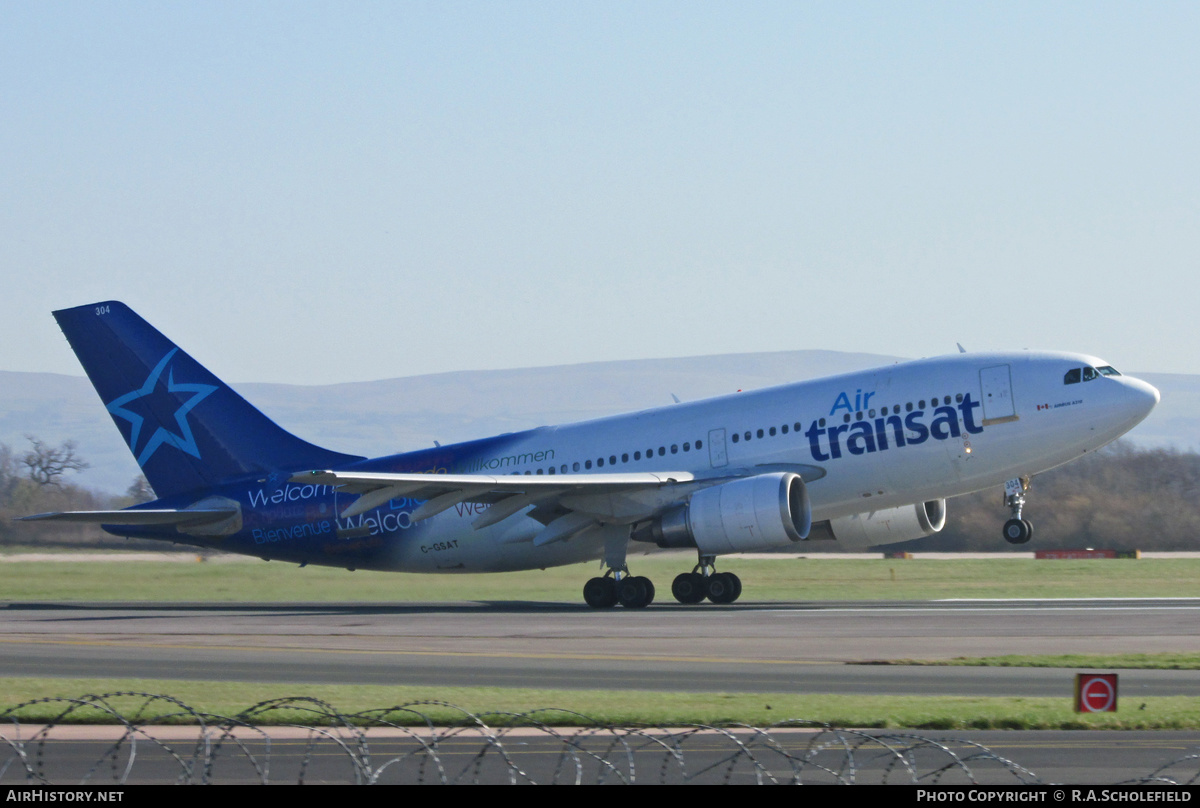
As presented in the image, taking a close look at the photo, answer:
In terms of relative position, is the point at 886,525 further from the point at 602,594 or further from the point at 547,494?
the point at 547,494

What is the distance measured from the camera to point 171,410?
40.9m

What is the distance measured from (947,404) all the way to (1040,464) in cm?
275

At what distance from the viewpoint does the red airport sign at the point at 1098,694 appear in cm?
1567

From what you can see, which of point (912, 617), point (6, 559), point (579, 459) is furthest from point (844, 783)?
point (6, 559)

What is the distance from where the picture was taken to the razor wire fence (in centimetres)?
1242

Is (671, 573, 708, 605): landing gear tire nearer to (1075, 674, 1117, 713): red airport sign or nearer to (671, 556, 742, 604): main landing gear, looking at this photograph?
(671, 556, 742, 604): main landing gear

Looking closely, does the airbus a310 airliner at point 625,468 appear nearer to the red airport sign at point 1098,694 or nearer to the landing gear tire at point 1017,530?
the landing gear tire at point 1017,530

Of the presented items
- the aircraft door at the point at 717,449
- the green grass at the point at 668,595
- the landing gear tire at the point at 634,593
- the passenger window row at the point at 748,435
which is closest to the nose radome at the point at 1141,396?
the passenger window row at the point at 748,435

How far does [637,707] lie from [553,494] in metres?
18.1

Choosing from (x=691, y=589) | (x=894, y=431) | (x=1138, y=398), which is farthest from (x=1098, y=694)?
(x=691, y=589)

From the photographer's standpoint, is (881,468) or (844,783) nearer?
(844,783)

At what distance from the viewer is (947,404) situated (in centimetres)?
3419

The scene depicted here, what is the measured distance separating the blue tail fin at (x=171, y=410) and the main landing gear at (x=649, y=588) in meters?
9.29
